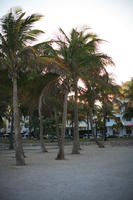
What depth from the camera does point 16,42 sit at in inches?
574

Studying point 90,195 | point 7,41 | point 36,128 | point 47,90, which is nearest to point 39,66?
point 7,41

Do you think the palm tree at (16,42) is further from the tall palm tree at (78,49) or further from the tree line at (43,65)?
the tall palm tree at (78,49)

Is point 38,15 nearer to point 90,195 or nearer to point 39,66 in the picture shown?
point 39,66

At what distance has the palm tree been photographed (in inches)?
A: 564

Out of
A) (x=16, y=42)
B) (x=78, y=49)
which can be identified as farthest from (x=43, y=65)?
(x=78, y=49)

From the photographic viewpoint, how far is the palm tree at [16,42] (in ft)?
47.0

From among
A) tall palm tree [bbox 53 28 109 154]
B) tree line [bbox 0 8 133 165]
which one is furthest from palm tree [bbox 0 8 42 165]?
tall palm tree [bbox 53 28 109 154]

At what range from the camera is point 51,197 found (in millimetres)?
6812

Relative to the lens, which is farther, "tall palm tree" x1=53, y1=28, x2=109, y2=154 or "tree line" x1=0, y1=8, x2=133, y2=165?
"tall palm tree" x1=53, y1=28, x2=109, y2=154

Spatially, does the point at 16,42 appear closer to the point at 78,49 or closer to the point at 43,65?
the point at 43,65

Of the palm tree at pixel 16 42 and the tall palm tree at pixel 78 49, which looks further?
the tall palm tree at pixel 78 49

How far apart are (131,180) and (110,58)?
11406 mm

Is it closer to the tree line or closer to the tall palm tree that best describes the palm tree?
the tree line

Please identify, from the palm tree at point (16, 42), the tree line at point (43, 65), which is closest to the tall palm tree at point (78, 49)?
the tree line at point (43, 65)
